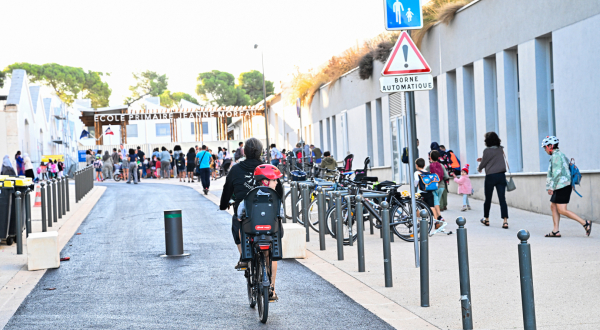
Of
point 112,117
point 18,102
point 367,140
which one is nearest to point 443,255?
point 367,140

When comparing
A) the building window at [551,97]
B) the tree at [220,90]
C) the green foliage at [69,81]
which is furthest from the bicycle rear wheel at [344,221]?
the tree at [220,90]

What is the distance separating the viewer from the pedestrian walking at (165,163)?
36.4m

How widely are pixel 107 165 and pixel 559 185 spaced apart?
1144 inches

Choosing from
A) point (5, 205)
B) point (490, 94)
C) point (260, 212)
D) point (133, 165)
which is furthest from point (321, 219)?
point (133, 165)

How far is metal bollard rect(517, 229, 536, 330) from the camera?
4.59 meters

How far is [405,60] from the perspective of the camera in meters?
8.41

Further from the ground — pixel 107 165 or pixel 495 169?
pixel 107 165

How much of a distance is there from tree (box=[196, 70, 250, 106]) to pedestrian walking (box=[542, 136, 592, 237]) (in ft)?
263

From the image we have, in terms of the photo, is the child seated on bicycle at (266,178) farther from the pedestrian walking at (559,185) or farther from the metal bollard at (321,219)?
the pedestrian walking at (559,185)

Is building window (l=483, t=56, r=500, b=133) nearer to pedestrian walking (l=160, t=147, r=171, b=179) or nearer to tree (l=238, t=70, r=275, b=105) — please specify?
pedestrian walking (l=160, t=147, r=171, b=179)

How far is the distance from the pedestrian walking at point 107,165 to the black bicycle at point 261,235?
3136 cm

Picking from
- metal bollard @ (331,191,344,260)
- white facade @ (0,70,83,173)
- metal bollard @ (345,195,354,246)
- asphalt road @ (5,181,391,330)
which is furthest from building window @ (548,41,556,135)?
white facade @ (0,70,83,173)

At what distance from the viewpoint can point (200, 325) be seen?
607 centimetres

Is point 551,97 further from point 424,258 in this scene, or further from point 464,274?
point 464,274
